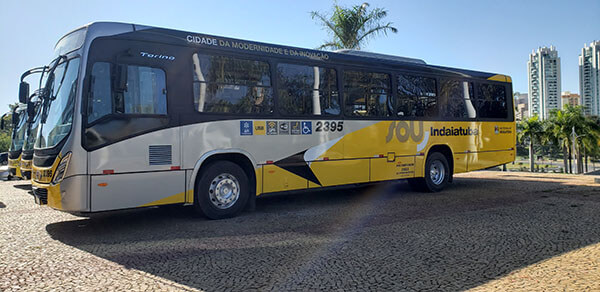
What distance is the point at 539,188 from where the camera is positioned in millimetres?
12156

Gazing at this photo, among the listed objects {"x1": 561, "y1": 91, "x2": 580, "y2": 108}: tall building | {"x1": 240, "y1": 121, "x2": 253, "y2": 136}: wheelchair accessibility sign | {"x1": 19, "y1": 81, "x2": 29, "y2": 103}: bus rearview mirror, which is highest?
{"x1": 561, "y1": 91, "x2": 580, "y2": 108}: tall building

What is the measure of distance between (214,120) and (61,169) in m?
2.51

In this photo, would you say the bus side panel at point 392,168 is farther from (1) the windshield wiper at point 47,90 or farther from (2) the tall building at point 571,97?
(2) the tall building at point 571,97

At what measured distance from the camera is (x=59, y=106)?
690 cm

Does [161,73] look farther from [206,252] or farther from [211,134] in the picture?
[206,252]

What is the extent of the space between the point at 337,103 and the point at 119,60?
4551mm

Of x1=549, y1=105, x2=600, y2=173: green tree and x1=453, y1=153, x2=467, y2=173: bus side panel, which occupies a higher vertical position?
x1=549, y1=105, x2=600, y2=173: green tree

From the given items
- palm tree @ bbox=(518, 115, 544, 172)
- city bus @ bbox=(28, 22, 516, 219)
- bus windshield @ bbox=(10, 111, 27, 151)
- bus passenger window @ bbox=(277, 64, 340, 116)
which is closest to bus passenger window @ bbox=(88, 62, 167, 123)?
city bus @ bbox=(28, 22, 516, 219)

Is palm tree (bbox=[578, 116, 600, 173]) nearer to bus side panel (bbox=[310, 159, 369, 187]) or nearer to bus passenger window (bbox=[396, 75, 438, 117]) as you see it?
bus passenger window (bbox=[396, 75, 438, 117])

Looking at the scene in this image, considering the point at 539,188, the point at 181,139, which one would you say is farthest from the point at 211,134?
the point at 539,188

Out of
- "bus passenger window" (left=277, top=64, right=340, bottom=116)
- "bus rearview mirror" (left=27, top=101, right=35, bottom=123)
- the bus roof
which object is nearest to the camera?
the bus roof

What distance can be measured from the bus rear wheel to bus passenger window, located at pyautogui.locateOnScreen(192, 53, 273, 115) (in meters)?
5.16

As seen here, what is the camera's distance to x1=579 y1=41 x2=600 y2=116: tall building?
8494cm

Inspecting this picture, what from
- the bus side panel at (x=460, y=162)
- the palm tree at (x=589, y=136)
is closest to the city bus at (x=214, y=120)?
the bus side panel at (x=460, y=162)
